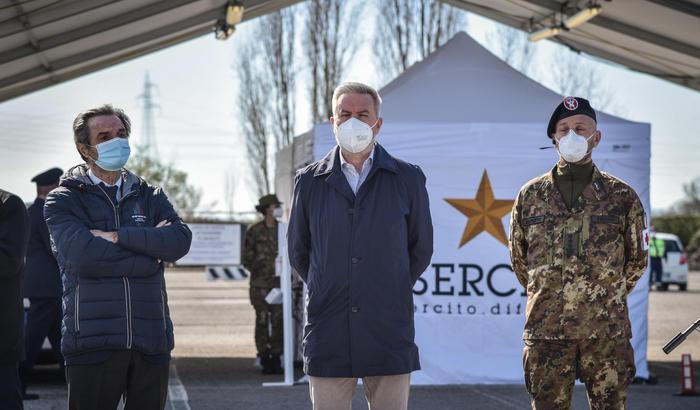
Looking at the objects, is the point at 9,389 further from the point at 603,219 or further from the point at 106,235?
the point at 603,219

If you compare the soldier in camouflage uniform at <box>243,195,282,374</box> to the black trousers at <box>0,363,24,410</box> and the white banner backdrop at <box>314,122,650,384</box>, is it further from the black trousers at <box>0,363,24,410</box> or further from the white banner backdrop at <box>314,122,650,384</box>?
the black trousers at <box>0,363,24,410</box>

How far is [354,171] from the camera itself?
465 centimetres

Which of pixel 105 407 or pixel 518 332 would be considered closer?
pixel 105 407

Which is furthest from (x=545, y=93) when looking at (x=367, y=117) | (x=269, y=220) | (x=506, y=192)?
(x=367, y=117)

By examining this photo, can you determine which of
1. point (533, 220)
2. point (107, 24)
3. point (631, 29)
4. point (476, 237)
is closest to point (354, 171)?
point (533, 220)

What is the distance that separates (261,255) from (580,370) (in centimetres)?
709

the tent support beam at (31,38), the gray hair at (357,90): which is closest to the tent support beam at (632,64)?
the tent support beam at (31,38)

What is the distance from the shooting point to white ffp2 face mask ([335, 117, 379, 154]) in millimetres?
4566

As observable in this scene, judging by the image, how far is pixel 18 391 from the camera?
5.62 metres

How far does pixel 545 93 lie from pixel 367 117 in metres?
6.38

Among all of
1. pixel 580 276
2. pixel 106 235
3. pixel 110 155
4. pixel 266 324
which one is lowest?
pixel 266 324

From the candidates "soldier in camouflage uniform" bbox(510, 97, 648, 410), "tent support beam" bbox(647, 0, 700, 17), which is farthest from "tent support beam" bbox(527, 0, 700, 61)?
"soldier in camouflage uniform" bbox(510, 97, 648, 410)

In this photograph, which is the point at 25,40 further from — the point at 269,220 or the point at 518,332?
the point at 518,332

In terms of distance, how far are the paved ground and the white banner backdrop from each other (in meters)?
0.34
